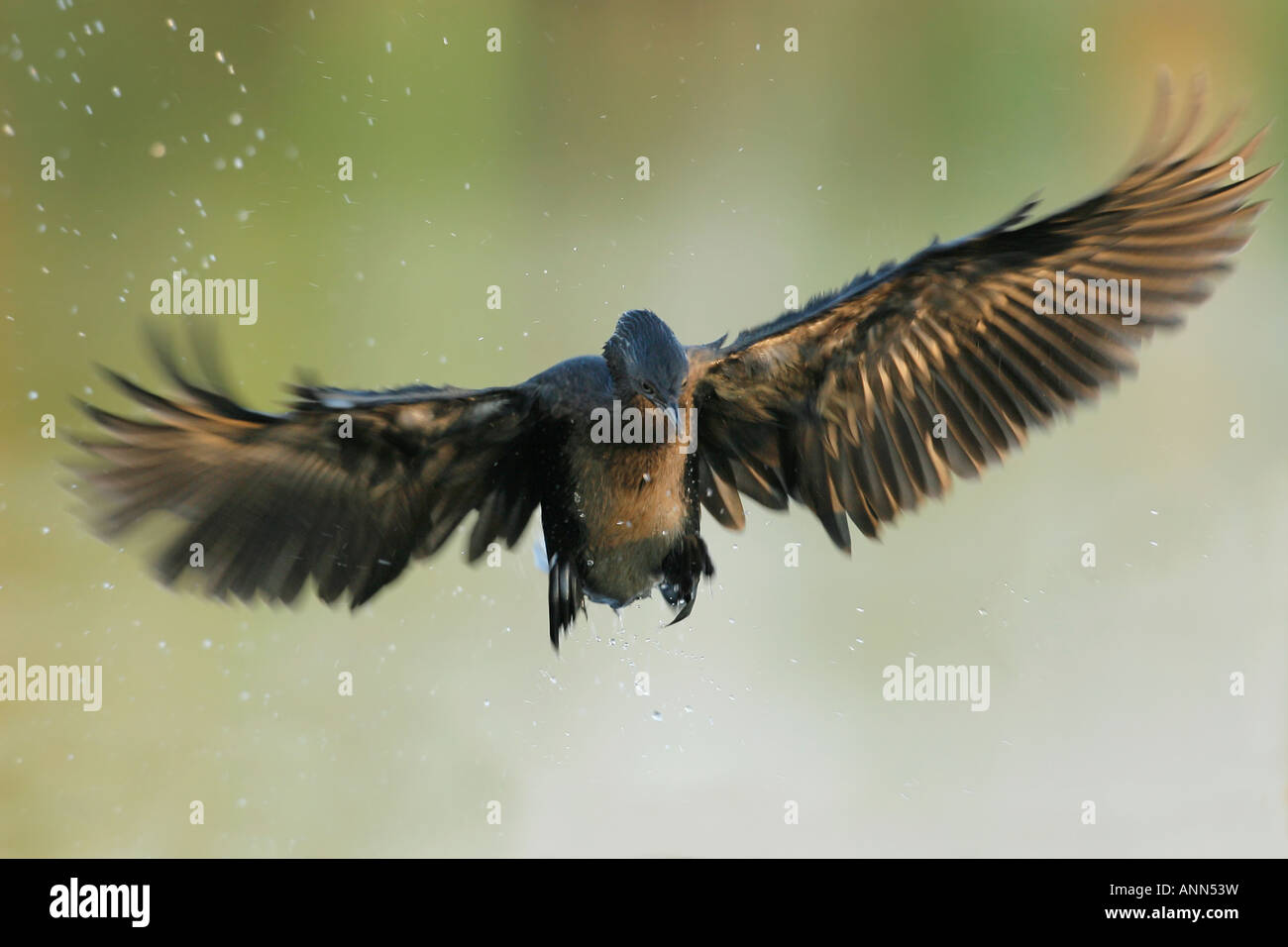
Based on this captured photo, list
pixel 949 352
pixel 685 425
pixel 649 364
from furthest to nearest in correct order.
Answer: pixel 949 352
pixel 685 425
pixel 649 364

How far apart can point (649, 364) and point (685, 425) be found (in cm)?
22

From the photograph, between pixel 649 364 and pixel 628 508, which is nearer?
pixel 649 364

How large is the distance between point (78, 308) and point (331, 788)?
103 inches

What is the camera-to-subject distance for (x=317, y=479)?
136 inches

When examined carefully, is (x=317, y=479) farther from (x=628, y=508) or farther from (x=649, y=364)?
(x=649, y=364)

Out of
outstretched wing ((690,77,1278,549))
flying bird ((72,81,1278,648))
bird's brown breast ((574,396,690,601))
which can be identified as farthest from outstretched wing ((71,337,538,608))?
outstretched wing ((690,77,1278,549))

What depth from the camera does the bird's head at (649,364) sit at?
3264mm

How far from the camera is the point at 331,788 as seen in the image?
227 inches

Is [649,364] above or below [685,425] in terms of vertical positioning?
above

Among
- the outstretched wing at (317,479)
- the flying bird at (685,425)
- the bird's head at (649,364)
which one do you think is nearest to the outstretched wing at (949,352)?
the flying bird at (685,425)

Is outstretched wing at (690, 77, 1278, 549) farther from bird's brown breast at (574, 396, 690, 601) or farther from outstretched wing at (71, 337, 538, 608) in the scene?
outstretched wing at (71, 337, 538, 608)

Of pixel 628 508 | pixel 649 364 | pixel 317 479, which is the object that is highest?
pixel 649 364

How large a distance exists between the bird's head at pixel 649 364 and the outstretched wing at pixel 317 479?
280 mm

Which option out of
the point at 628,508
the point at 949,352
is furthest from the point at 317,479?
the point at 949,352
